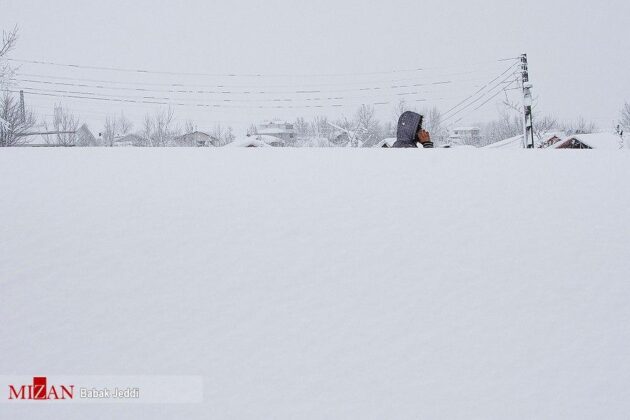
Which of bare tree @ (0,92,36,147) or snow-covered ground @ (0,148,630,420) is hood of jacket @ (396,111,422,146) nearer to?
snow-covered ground @ (0,148,630,420)

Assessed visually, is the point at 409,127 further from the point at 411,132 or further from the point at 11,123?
the point at 11,123

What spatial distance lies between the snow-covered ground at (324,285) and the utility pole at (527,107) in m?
15.3

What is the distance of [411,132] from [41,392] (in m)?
5.44

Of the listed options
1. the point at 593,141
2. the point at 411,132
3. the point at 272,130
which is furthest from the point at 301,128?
the point at 411,132

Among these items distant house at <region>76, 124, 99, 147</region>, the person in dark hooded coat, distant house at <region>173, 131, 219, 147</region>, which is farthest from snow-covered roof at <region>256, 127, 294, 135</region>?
the person in dark hooded coat

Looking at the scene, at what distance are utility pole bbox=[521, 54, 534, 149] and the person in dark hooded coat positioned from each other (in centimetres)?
1237

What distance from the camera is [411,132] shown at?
23.5 ft

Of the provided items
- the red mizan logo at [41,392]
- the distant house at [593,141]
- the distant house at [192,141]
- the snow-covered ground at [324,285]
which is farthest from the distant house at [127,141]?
the red mizan logo at [41,392]

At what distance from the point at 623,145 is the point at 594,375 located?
74.9ft

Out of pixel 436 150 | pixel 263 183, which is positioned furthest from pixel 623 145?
pixel 263 183

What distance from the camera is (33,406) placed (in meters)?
3.06

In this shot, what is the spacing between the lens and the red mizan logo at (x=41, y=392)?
122 inches

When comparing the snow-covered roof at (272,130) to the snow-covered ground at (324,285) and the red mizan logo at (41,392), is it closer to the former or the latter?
the snow-covered ground at (324,285)

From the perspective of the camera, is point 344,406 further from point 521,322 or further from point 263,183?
point 263,183
